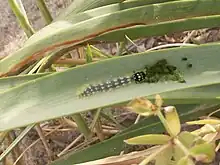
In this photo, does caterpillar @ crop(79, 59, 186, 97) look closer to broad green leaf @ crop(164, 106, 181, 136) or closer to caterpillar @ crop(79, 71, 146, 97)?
caterpillar @ crop(79, 71, 146, 97)

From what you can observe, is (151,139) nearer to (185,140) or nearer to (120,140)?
(185,140)

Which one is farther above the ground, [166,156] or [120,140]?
[166,156]

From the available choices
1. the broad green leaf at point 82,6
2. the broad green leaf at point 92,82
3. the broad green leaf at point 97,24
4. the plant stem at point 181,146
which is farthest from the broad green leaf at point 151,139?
the broad green leaf at point 82,6

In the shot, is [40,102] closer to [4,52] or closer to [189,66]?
[189,66]

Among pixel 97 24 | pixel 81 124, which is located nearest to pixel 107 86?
pixel 97 24

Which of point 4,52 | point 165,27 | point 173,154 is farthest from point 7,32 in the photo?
point 173,154

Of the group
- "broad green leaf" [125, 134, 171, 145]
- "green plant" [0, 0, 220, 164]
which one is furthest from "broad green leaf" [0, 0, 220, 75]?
"broad green leaf" [125, 134, 171, 145]
